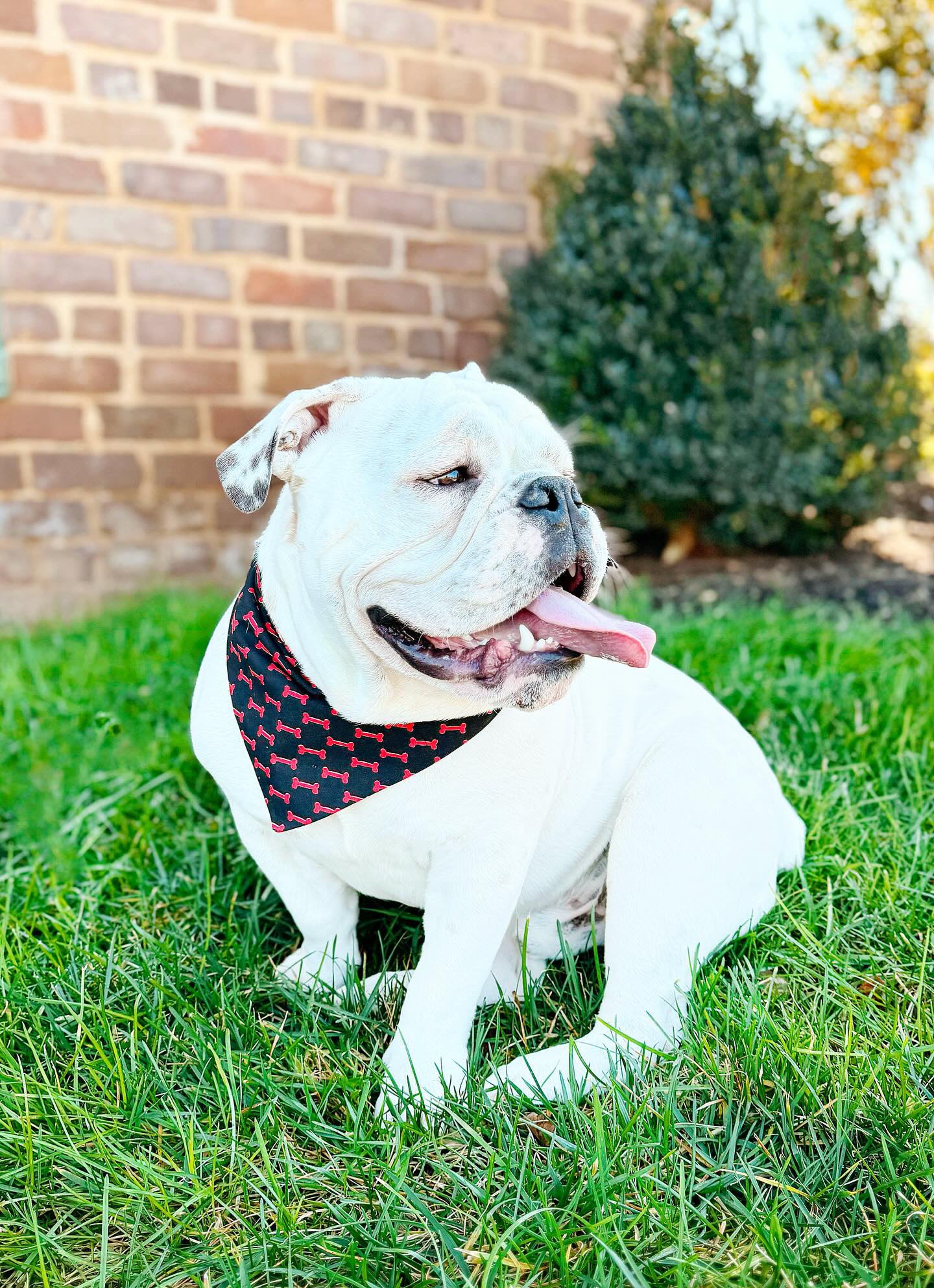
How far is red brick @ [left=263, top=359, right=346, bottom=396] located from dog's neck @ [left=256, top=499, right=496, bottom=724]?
13.5 ft

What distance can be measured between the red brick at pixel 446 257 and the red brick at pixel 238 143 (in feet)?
2.94

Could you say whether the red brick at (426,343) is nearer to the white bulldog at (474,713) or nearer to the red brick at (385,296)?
the red brick at (385,296)

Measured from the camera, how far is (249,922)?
2215mm

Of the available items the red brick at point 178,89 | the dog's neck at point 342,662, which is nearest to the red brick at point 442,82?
the red brick at point 178,89

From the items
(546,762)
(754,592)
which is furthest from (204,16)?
(546,762)

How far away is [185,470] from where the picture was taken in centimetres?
567

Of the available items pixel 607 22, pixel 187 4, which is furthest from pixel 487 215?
pixel 187 4

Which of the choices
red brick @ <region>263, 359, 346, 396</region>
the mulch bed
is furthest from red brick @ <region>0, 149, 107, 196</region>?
the mulch bed

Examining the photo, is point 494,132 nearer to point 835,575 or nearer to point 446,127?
point 446,127

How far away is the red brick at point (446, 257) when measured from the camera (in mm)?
5941

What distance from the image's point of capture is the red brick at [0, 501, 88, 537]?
537cm

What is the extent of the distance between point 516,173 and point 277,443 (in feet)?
16.5

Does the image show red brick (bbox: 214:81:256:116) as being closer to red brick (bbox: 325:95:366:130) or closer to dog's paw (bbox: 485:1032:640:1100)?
red brick (bbox: 325:95:366:130)

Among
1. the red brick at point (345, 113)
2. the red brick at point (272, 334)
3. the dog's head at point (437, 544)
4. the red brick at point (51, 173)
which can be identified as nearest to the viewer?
the dog's head at point (437, 544)
